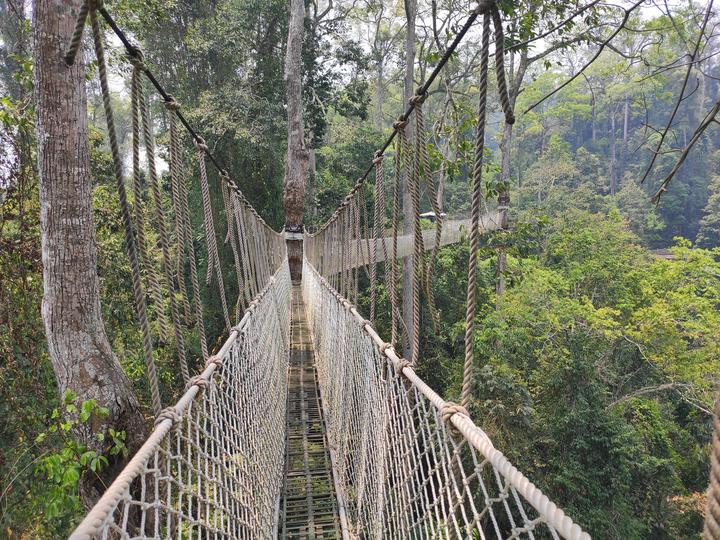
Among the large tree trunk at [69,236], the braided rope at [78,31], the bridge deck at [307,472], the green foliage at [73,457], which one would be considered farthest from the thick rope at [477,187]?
the large tree trunk at [69,236]

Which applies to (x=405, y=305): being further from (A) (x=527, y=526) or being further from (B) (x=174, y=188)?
(A) (x=527, y=526)

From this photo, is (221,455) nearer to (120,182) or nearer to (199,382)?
(199,382)

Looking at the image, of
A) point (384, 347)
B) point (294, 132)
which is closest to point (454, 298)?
point (294, 132)

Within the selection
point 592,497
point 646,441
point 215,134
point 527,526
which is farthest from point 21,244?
point 646,441

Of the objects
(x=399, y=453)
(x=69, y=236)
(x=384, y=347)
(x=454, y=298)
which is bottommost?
(x=454, y=298)

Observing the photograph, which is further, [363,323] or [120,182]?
[363,323]

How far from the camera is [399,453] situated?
1.06 meters

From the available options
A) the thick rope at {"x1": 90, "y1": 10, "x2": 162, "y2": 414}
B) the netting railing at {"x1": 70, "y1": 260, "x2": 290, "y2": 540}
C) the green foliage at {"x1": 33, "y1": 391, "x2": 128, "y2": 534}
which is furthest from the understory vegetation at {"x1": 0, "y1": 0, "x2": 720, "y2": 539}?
the thick rope at {"x1": 90, "y1": 10, "x2": 162, "y2": 414}

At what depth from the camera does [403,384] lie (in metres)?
1.01

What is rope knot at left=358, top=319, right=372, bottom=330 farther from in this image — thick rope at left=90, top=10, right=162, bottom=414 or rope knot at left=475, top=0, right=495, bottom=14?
rope knot at left=475, top=0, right=495, bottom=14

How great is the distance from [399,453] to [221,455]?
40cm

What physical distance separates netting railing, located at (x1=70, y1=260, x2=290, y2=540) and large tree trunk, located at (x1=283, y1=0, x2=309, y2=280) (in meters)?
4.10

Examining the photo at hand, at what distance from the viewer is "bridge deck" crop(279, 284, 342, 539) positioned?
61.7 inches

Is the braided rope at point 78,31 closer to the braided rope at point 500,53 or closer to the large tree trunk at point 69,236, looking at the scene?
the braided rope at point 500,53
